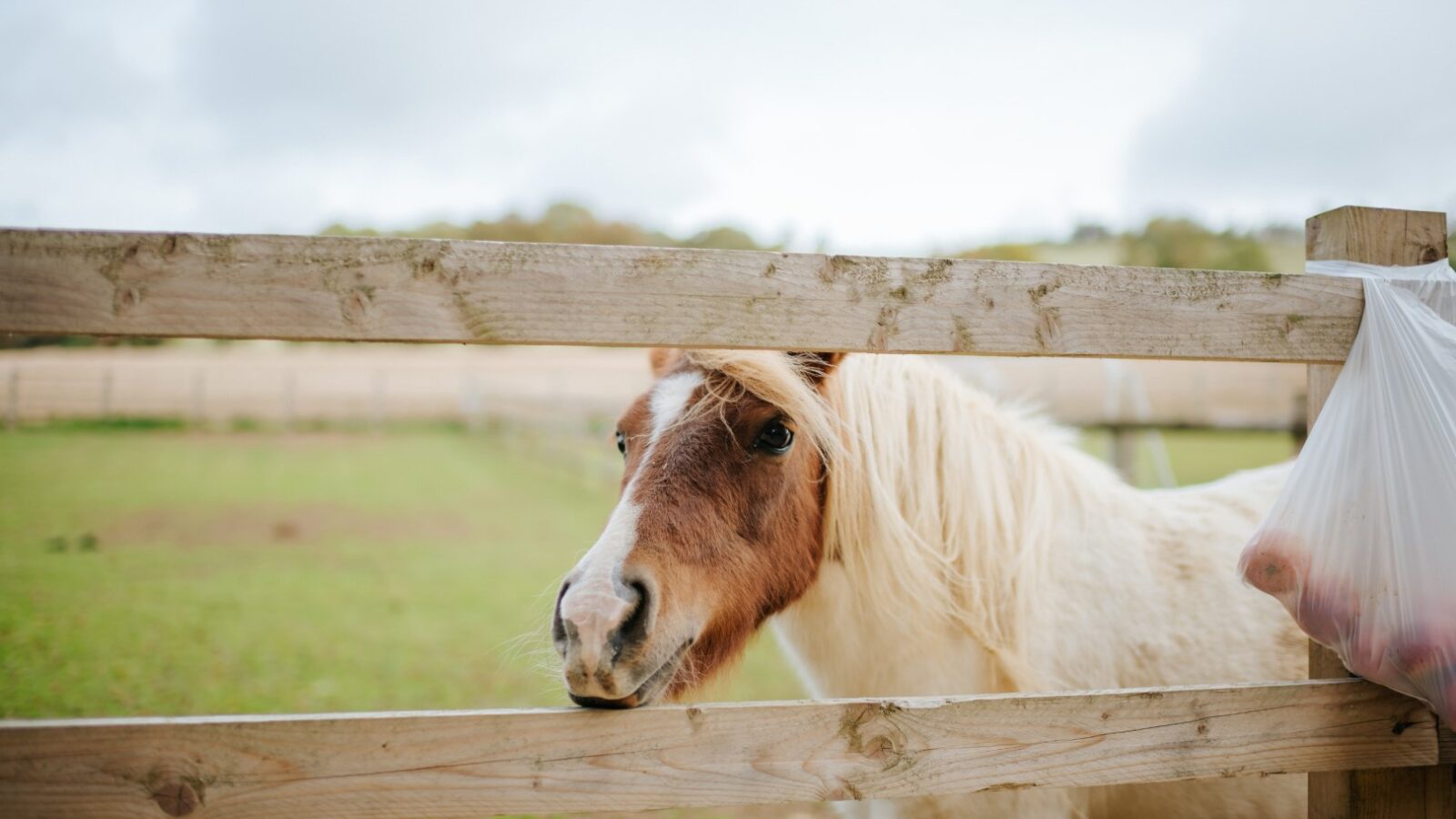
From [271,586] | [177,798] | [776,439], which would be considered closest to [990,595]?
[776,439]

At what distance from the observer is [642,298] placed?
4.45 feet

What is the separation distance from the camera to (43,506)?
10.0m

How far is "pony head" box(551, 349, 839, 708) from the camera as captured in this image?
1527 millimetres

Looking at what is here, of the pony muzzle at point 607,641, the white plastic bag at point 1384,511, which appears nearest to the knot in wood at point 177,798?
the pony muzzle at point 607,641

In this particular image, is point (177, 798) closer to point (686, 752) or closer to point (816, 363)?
point (686, 752)

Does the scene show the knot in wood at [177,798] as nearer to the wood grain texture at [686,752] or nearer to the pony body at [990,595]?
the wood grain texture at [686,752]

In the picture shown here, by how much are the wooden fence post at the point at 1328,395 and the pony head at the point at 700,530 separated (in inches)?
47.5

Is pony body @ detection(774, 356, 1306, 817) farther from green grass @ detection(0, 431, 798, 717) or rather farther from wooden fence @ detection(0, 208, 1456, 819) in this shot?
green grass @ detection(0, 431, 798, 717)

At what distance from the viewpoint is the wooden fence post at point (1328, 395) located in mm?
1669

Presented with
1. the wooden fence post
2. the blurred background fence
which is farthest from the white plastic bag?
the blurred background fence

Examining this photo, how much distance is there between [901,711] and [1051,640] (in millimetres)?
995

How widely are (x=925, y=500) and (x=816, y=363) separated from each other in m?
0.55

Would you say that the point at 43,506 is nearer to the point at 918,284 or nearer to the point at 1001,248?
the point at 918,284

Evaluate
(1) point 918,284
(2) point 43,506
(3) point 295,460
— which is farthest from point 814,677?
(3) point 295,460
